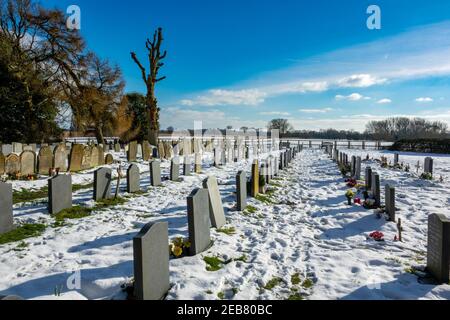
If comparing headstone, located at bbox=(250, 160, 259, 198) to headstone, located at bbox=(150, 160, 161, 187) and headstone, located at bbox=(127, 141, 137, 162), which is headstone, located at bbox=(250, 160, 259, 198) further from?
headstone, located at bbox=(127, 141, 137, 162)

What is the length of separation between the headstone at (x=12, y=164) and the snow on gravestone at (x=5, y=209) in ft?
20.1

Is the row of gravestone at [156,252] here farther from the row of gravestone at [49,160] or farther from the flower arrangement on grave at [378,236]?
the row of gravestone at [49,160]

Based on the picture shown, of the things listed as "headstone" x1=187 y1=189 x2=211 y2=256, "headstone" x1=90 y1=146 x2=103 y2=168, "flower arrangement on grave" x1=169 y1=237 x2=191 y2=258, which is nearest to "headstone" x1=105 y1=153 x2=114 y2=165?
"headstone" x1=90 y1=146 x2=103 y2=168

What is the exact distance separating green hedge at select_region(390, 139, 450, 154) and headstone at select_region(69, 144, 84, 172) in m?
36.0

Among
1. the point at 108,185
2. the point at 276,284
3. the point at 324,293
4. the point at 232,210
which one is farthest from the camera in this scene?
the point at 108,185

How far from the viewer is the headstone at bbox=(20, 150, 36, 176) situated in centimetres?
1169

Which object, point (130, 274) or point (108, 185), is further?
point (108, 185)

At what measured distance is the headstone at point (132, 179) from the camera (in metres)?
10.2

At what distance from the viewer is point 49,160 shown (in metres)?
12.9

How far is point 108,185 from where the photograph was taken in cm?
938

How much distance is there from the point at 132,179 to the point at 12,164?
5.09m

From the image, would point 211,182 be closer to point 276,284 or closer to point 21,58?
point 276,284

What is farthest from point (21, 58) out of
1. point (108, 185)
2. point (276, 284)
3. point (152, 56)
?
point (276, 284)
